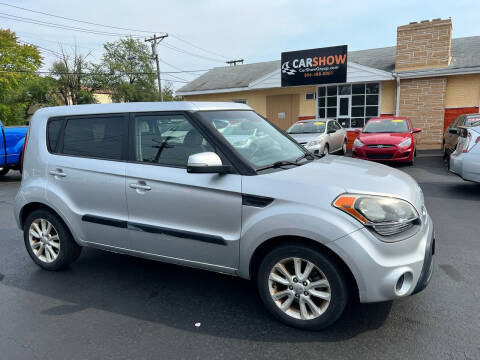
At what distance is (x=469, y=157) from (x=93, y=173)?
6.73m

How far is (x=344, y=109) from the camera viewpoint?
17.3 metres

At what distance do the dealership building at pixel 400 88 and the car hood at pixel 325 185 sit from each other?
13.8 meters

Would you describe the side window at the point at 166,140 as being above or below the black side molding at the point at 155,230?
above

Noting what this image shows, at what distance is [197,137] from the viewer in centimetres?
324

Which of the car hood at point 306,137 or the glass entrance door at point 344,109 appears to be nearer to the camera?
the car hood at point 306,137

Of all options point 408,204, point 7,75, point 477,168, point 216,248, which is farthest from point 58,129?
point 7,75

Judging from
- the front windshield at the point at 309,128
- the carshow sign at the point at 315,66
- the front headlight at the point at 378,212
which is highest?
the carshow sign at the point at 315,66

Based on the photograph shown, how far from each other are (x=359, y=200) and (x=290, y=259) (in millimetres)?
668

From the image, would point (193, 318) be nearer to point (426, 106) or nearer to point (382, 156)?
point (382, 156)

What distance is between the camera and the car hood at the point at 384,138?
420 inches

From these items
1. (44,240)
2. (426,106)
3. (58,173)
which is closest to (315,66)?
(426,106)

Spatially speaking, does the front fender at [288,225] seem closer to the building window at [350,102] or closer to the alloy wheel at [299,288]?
the alloy wheel at [299,288]

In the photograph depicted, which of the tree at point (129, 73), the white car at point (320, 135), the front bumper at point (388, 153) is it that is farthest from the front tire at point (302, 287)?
the tree at point (129, 73)

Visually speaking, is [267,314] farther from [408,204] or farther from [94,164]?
[94,164]
